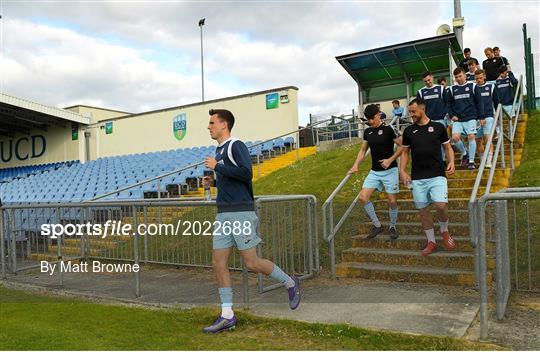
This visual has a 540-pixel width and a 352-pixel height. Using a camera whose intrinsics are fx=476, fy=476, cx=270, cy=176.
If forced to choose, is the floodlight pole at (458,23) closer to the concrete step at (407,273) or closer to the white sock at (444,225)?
the white sock at (444,225)

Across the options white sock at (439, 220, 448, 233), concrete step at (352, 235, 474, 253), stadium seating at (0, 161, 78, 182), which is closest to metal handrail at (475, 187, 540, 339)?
white sock at (439, 220, 448, 233)

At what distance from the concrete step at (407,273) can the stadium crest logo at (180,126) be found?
56.9 ft

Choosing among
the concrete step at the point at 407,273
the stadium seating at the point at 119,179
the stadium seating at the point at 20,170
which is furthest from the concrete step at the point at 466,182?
the stadium seating at the point at 20,170

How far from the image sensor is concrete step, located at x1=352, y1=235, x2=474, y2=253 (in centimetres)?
646

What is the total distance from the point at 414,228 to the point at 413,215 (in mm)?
406

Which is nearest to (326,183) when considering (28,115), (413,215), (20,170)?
(413,215)

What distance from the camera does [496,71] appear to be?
11.7 m

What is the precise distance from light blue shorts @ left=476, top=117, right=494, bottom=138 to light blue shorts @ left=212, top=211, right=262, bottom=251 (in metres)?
5.98

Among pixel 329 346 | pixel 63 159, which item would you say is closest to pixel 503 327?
pixel 329 346

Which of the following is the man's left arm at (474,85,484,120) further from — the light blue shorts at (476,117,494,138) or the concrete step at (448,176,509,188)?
the concrete step at (448,176,509,188)

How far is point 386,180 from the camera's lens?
22.2 ft

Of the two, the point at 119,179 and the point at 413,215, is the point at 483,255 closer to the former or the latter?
the point at 413,215

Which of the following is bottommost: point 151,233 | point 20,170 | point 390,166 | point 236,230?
point 151,233

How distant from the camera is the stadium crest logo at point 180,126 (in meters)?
23.1
